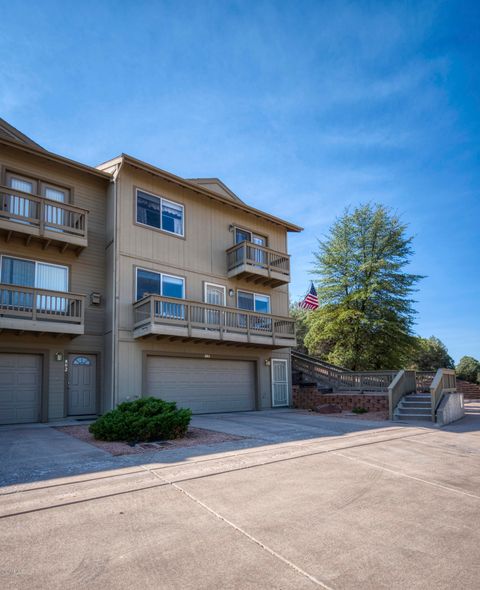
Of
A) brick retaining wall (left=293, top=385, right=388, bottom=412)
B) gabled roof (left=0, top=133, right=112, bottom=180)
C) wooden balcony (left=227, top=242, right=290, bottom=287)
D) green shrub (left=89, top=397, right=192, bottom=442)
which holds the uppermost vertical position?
gabled roof (left=0, top=133, right=112, bottom=180)

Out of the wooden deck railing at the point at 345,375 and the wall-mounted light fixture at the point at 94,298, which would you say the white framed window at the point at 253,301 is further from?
the wall-mounted light fixture at the point at 94,298

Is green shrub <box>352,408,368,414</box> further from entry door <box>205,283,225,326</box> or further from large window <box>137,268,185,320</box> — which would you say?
large window <box>137,268,185,320</box>

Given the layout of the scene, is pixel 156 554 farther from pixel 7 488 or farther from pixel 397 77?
pixel 397 77

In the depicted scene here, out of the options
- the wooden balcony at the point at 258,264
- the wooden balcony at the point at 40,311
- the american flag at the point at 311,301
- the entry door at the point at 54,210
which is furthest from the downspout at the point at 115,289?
the american flag at the point at 311,301

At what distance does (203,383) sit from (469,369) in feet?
101

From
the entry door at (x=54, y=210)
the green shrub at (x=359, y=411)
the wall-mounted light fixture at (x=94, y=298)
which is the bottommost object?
the green shrub at (x=359, y=411)

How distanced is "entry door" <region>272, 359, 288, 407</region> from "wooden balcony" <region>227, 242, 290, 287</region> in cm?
351

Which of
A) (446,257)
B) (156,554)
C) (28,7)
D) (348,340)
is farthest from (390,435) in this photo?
(446,257)

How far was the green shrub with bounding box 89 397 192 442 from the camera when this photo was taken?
878cm

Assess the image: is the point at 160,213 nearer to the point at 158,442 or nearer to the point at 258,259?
the point at 258,259

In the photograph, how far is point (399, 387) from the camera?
14.5 meters

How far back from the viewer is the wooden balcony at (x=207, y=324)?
44.1 feet

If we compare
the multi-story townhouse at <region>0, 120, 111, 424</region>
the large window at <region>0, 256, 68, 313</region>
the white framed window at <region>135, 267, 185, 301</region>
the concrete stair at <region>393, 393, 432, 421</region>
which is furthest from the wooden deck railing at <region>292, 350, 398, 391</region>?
the large window at <region>0, 256, 68, 313</region>

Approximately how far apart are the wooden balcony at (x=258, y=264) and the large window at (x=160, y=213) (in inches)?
94.6
